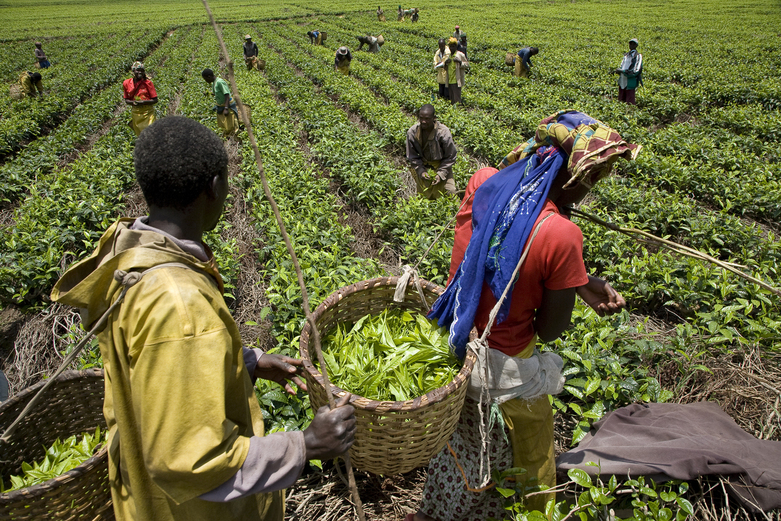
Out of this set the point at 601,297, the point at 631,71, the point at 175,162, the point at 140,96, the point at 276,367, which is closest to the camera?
the point at 175,162

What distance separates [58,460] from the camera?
2.17 m

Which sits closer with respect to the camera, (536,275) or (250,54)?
(536,275)

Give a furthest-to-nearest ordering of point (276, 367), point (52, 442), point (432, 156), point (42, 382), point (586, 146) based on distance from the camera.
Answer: point (432, 156) → point (52, 442) → point (42, 382) → point (276, 367) → point (586, 146)

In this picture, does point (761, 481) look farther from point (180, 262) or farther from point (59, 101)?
point (59, 101)

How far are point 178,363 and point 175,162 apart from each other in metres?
0.54

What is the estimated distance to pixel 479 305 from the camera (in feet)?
6.13

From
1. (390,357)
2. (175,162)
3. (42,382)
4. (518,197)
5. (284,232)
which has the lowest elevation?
(42,382)

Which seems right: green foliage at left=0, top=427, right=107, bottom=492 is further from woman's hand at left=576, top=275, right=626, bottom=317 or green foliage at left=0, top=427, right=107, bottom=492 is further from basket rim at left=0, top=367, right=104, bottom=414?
woman's hand at left=576, top=275, right=626, bottom=317

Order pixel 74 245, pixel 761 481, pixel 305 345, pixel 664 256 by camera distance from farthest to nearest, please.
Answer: pixel 74 245 < pixel 664 256 < pixel 761 481 < pixel 305 345

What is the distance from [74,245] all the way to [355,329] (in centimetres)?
431

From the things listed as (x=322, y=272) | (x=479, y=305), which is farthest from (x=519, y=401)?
(x=322, y=272)

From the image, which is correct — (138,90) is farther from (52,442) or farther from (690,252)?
(690,252)

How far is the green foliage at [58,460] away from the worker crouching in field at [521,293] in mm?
1819

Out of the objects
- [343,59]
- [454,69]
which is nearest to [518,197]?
[454,69]
